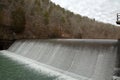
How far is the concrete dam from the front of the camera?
889cm

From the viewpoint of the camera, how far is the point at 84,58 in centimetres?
1059

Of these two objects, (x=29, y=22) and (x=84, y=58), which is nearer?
(x=84, y=58)

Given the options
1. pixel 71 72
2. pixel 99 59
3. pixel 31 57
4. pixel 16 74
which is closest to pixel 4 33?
pixel 31 57

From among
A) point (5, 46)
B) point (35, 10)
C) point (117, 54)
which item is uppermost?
point (35, 10)

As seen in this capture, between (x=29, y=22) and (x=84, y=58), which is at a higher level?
(x=29, y=22)

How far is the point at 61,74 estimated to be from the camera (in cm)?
1098

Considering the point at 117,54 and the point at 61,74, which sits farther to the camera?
the point at 61,74

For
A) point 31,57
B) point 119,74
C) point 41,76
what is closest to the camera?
point 119,74

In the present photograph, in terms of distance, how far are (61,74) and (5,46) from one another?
18.7 metres

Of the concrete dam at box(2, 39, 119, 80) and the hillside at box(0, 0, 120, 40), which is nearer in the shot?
the concrete dam at box(2, 39, 119, 80)

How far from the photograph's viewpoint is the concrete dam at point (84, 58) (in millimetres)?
8891

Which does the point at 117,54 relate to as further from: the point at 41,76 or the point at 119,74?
the point at 41,76

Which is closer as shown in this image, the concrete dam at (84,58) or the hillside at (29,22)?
the concrete dam at (84,58)

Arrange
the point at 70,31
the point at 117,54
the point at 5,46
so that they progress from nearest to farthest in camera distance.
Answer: the point at 117,54 → the point at 5,46 → the point at 70,31
